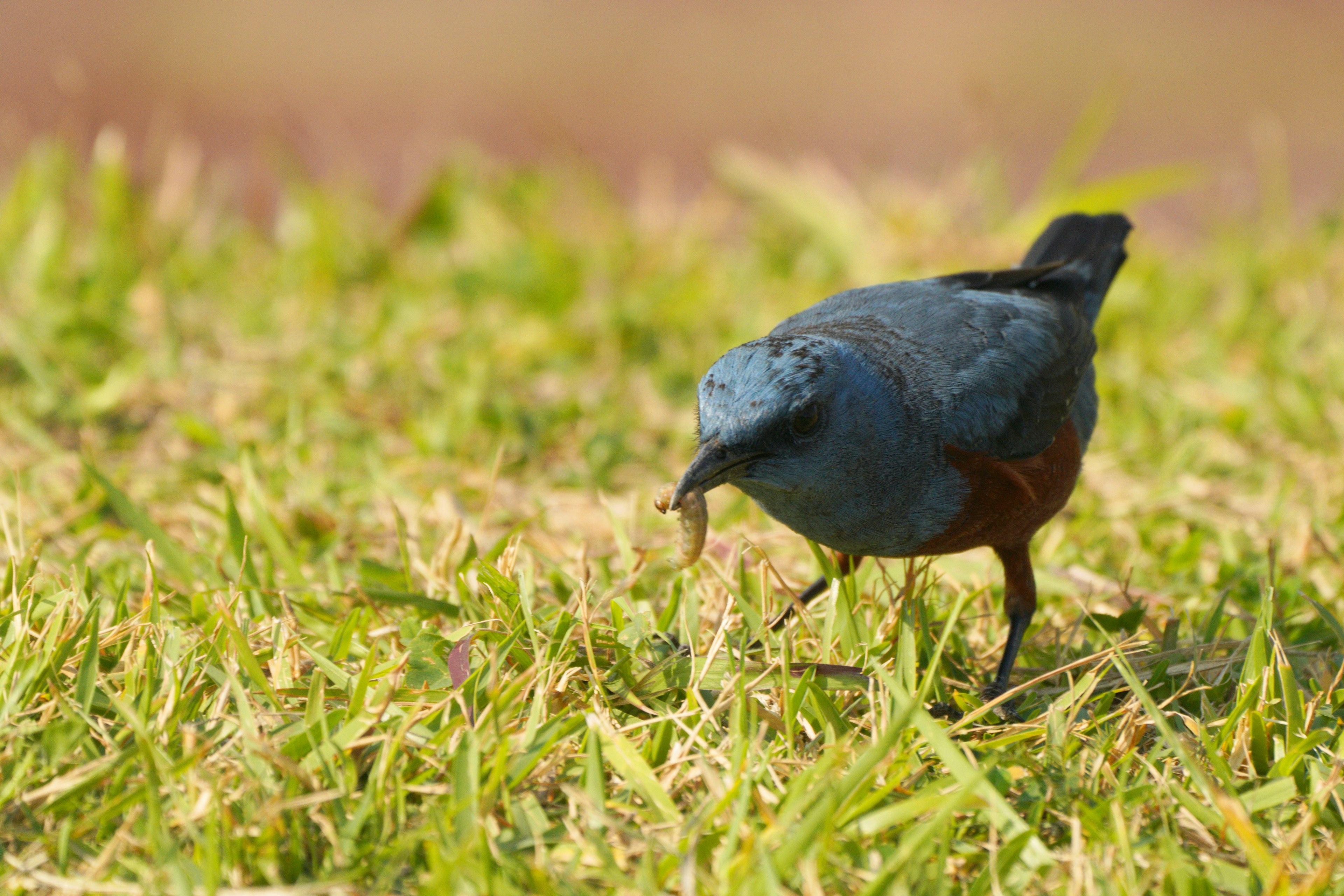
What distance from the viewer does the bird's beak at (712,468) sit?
9.55 ft

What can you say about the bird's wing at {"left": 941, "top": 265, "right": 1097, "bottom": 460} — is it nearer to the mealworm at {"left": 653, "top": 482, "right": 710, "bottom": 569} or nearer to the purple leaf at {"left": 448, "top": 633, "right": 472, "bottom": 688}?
the mealworm at {"left": 653, "top": 482, "right": 710, "bottom": 569}

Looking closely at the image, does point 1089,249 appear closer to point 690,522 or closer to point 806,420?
point 806,420

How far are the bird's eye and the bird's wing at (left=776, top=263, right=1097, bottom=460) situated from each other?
0.35 metres

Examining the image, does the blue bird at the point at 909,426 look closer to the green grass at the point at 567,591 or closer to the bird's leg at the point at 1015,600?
the bird's leg at the point at 1015,600

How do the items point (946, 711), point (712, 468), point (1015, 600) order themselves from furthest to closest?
point (1015, 600)
point (946, 711)
point (712, 468)

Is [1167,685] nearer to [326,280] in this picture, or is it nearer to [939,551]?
[939,551]

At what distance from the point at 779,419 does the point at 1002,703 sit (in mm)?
1002

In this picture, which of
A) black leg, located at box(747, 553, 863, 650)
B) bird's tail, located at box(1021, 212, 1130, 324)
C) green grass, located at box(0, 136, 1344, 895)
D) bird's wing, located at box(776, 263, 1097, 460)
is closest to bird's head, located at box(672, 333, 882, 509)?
bird's wing, located at box(776, 263, 1097, 460)

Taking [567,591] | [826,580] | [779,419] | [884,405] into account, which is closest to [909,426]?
[884,405]

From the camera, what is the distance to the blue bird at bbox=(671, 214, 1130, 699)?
3.00 metres

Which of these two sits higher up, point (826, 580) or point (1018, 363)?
point (1018, 363)

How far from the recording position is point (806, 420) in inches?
119

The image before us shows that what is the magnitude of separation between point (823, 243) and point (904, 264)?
32.5 inches

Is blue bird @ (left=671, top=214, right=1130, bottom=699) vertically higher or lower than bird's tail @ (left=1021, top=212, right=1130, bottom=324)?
lower
